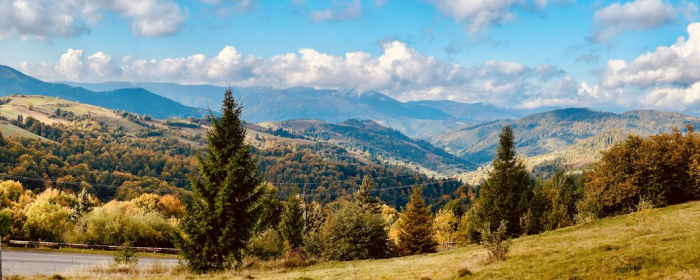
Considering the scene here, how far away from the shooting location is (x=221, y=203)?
2788 cm

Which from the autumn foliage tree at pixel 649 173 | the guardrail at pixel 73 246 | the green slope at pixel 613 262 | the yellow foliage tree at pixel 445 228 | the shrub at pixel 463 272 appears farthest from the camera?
the yellow foliage tree at pixel 445 228

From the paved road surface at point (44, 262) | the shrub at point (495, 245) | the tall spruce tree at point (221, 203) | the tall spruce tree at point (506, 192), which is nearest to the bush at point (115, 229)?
the paved road surface at point (44, 262)

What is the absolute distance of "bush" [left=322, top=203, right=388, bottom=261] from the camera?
41.7 meters

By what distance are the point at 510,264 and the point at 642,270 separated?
17.2 feet

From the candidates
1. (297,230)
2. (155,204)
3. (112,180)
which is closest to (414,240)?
(297,230)

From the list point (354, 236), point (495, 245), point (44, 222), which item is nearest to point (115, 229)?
point (44, 222)

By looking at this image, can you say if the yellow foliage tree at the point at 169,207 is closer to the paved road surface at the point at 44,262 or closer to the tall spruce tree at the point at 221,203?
the paved road surface at the point at 44,262

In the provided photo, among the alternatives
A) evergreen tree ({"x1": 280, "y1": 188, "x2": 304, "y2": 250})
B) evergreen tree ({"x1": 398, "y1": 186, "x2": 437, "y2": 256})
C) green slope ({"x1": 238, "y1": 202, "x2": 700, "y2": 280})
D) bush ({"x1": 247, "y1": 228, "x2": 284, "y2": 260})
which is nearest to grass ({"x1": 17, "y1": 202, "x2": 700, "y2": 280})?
green slope ({"x1": 238, "y1": 202, "x2": 700, "y2": 280})

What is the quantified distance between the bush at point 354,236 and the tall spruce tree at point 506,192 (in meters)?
17.2

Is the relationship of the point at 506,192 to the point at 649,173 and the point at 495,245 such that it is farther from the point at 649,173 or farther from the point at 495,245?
the point at 495,245

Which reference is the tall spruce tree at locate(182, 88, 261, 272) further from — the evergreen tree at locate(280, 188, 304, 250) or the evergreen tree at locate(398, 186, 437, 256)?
the evergreen tree at locate(398, 186, 437, 256)

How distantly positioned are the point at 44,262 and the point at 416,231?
42512 millimetres

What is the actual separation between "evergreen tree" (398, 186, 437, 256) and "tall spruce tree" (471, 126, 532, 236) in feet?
23.5

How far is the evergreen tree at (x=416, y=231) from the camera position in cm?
5841
